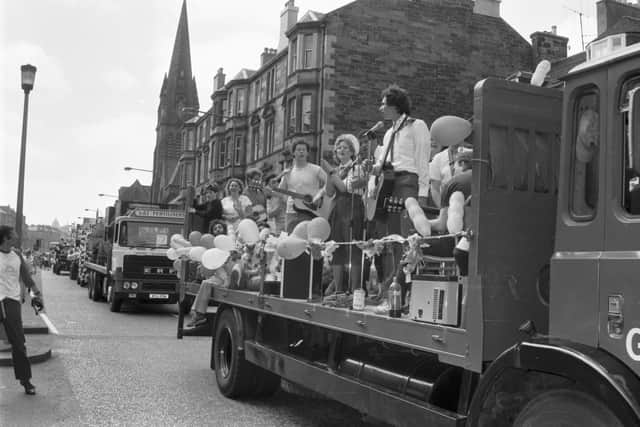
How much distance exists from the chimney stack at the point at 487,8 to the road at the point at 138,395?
29.2 metres

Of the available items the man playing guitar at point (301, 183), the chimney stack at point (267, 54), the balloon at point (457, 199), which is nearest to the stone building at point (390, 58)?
the chimney stack at point (267, 54)

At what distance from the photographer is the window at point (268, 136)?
42031 millimetres

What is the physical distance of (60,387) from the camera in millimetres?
8016

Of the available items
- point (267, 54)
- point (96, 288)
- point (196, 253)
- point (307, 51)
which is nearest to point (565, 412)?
point (196, 253)

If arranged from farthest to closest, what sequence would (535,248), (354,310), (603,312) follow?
1. (354,310)
2. (535,248)
3. (603,312)

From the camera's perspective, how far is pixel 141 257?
62.0 ft

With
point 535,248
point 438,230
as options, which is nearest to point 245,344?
point 438,230

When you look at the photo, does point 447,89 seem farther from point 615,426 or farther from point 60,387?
point 615,426

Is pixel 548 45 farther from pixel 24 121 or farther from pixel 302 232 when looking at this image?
pixel 302 232

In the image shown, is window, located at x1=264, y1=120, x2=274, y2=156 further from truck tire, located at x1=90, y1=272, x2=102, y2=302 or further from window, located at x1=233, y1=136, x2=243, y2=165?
truck tire, located at x1=90, y1=272, x2=102, y2=302

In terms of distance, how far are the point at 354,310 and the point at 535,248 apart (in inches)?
58.6

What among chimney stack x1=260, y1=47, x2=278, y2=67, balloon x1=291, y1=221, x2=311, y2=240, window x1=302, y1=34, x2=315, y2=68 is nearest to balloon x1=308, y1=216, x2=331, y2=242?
balloon x1=291, y1=221, x2=311, y2=240

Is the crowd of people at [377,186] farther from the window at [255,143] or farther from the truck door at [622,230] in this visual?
the window at [255,143]

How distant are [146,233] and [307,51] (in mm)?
18224
